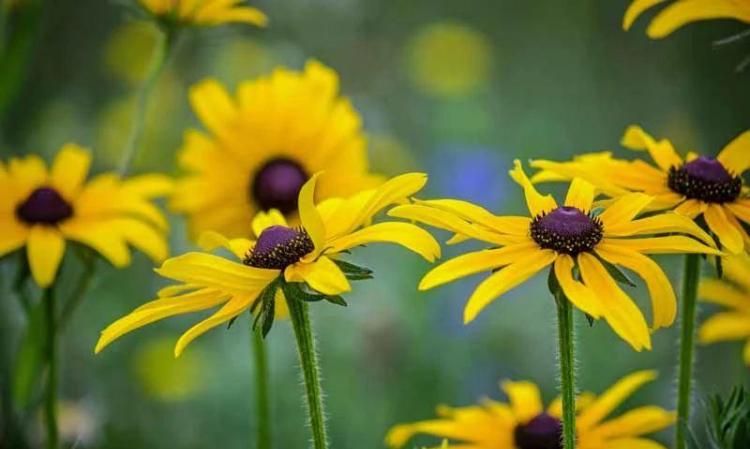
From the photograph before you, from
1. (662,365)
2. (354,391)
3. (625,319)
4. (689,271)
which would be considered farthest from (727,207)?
(662,365)

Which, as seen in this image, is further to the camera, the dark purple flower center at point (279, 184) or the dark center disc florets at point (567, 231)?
the dark purple flower center at point (279, 184)

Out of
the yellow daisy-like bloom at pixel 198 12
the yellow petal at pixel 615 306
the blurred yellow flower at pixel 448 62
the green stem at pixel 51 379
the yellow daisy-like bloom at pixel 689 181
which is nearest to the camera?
the yellow petal at pixel 615 306

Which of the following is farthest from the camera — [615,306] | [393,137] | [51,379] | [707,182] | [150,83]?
[393,137]

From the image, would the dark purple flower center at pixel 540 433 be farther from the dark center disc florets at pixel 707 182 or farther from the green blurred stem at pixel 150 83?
the green blurred stem at pixel 150 83

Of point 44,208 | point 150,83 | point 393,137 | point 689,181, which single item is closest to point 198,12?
point 150,83

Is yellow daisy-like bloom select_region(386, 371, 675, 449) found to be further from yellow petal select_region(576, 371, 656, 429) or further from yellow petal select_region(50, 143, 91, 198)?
yellow petal select_region(50, 143, 91, 198)

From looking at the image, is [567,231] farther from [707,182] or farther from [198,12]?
[198,12]

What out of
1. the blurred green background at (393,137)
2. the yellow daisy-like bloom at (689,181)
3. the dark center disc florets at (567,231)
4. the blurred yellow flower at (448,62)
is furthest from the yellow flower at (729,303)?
the blurred yellow flower at (448,62)
